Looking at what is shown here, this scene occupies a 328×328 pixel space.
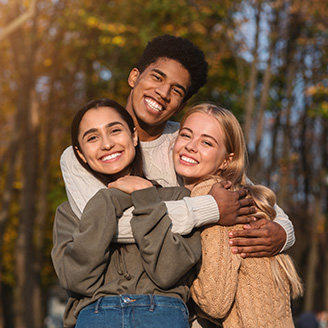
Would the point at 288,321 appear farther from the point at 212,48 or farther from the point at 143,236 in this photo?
the point at 212,48

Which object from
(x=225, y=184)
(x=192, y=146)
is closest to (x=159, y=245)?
(x=225, y=184)

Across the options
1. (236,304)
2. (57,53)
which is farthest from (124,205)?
(57,53)

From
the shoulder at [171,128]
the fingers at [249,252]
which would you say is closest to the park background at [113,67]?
the shoulder at [171,128]

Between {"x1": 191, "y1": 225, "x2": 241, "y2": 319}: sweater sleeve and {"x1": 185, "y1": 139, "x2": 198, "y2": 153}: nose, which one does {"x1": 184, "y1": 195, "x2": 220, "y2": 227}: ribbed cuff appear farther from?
{"x1": 185, "y1": 139, "x2": 198, "y2": 153}: nose

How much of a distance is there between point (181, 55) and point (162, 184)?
3.59ft

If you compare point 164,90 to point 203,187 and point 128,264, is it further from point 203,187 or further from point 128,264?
point 128,264

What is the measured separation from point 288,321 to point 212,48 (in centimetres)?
1234

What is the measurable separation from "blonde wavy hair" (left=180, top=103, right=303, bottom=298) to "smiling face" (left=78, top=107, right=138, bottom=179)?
0.56 meters

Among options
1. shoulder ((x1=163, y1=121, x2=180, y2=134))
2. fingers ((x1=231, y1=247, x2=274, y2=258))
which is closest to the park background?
shoulder ((x1=163, y1=121, x2=180, y2=134))

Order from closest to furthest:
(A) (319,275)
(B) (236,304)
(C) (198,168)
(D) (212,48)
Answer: (B) (236,304), (C) (198,168), (D) (212,48), (A) (319,275)

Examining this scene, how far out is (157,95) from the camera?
4.56 meters

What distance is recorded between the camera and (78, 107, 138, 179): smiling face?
150 inches

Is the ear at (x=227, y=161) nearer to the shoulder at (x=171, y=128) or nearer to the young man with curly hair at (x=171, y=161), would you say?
the young man with curly hair at (x=171, y=161)

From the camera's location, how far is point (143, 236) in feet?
10.9
